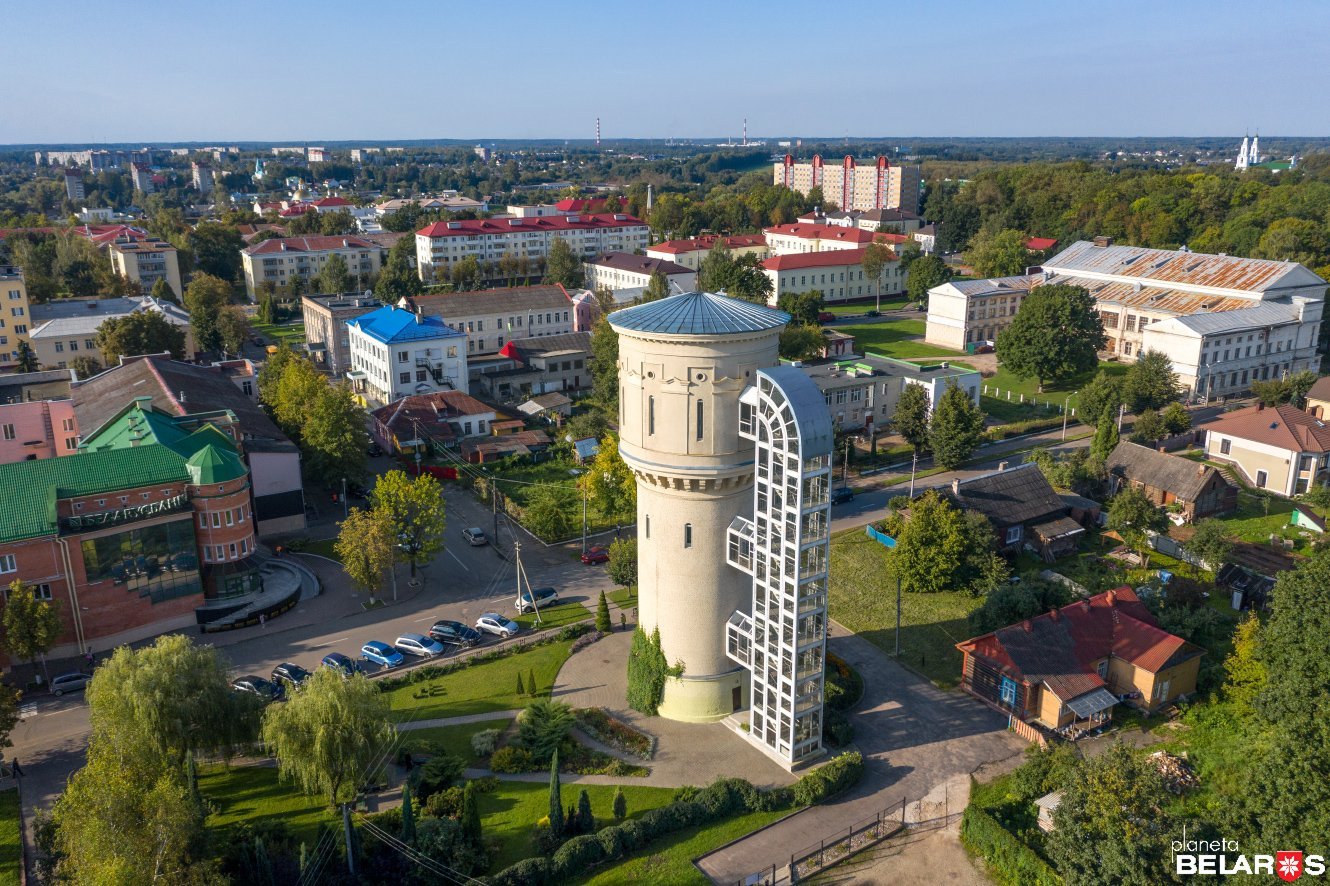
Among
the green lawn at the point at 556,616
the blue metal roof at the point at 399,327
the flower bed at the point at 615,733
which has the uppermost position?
the blue metal roof at the point at 399,327

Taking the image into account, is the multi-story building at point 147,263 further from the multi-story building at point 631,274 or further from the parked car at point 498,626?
the parked car at point 498,626

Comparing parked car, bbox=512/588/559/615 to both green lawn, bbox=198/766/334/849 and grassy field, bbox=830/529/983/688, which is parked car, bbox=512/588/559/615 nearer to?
grassy field, bbox=830/529/983/688

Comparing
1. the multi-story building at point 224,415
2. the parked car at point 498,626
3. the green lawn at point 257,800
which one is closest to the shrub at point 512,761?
the green lawn at point 257,800

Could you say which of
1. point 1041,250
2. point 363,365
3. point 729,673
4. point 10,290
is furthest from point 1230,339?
point 10,290

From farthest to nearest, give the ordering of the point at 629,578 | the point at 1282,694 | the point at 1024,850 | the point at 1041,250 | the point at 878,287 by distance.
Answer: the point at 1041,250
the point at 878,287
the point at 629,578
the point at 1282,694
the point at 1024,850

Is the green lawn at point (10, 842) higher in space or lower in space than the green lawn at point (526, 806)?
lower

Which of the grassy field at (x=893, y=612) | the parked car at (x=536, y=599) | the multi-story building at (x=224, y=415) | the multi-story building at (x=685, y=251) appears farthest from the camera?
the multi-story building at (x=685, y=251)

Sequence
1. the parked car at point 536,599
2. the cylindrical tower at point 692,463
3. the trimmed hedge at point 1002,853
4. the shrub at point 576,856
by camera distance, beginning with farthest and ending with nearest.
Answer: the parked car at point 536,599, the cylindrical tower at point 692,463, the shrub at point 576,856, the trimmed hedge at point 1002,853

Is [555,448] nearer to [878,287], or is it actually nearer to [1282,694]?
[1282,694]

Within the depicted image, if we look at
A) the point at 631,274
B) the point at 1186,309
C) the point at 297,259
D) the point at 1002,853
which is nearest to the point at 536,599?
the point at 1002,853
